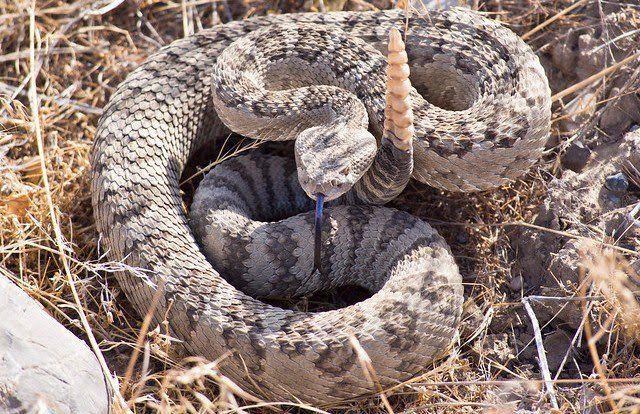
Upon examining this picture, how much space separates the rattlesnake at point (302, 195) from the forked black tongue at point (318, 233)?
0.29 feet

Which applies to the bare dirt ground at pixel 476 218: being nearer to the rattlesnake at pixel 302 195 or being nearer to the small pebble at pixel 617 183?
the small pebble at pixel 617 183

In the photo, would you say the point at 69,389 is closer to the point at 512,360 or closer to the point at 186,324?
the point at 186,324

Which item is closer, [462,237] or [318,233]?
[318,233]

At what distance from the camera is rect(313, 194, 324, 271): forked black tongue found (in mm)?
3996

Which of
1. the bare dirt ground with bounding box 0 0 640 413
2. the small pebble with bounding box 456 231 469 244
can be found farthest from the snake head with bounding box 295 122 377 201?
the small pebble with bounding box 456 231 469 244

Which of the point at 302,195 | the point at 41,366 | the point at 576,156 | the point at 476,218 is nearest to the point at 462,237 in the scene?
the point at 476,218

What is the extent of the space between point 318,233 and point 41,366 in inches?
67.0

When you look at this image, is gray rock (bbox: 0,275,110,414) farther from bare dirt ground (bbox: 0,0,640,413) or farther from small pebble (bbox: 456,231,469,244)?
small pebble (bbox: 456,231,469,244)

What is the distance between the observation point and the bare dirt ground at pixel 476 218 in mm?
3826

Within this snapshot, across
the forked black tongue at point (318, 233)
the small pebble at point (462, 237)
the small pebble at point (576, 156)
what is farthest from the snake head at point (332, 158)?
the small pebble at point (576, 156)

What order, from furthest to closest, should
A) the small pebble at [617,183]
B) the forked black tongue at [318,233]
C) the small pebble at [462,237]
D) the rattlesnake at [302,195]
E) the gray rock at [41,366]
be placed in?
the small pebble at [462,237] < the small pebble at [617,183] < the forked black tongue at [318,233] < the rattlesnake at [302,195] < the gray rock at [41,366]

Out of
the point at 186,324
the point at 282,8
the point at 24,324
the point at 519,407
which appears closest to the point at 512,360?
the point at 519,407

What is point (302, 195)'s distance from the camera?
16.3 ft

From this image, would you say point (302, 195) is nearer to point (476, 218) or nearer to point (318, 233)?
point (318, 233)
